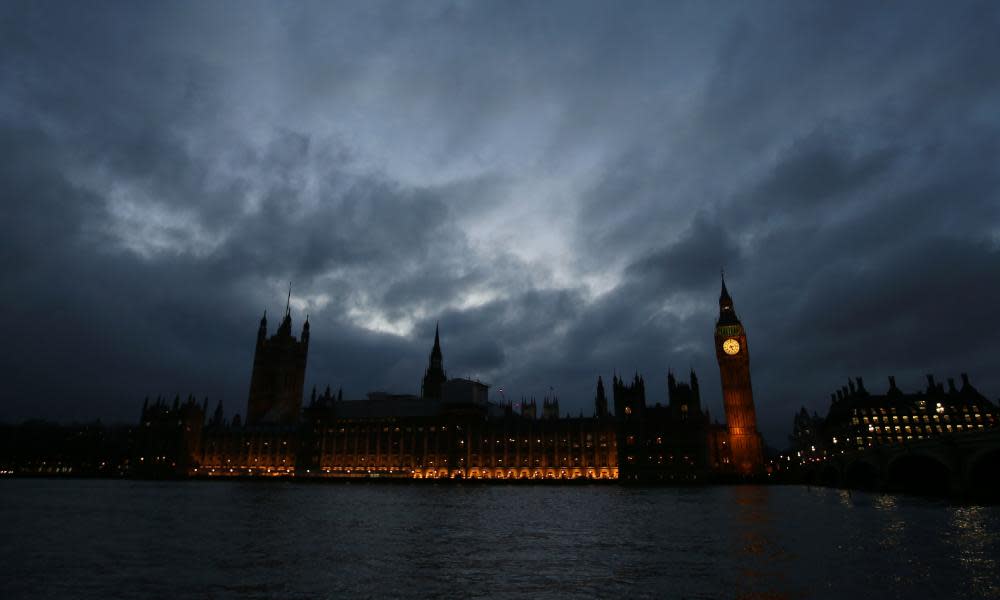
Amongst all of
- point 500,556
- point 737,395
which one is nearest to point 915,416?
point 737,395

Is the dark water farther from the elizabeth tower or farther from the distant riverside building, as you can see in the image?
the distant riverside building

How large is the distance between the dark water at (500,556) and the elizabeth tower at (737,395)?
117m

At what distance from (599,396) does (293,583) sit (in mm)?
178494

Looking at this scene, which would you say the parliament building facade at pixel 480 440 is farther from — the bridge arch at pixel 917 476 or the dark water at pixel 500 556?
the dark water at pixel 500 556

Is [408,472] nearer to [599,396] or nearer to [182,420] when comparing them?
[599,396]

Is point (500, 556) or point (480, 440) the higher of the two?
point (480, 440)

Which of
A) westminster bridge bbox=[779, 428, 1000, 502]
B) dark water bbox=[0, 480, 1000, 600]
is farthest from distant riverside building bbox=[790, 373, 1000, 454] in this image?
dark water bbox=[0, 480, 1000, 600]

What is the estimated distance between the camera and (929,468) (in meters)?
90.6

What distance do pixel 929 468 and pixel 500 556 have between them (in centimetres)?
9244

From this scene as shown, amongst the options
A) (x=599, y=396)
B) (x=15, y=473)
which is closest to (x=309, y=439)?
(x=599, y=396)

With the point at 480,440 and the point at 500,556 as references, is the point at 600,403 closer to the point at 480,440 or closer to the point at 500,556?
the point at 480,440

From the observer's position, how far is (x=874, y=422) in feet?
575

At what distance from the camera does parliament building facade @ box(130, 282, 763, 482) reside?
154 meters

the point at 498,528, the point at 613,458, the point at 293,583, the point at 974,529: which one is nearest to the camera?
the point at 293,583
